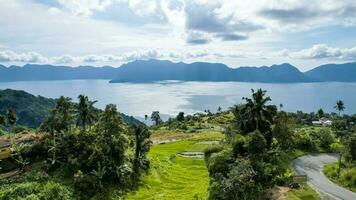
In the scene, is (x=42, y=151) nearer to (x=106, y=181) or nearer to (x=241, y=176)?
(x=106, y=181)

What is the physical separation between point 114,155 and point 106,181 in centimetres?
452

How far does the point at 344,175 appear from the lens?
219 ft

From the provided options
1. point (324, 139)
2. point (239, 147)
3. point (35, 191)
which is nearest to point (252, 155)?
point (239, 147)

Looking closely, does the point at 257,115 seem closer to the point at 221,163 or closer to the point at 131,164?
the point at 221,163

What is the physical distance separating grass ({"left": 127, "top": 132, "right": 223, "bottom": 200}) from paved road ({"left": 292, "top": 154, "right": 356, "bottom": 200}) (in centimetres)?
1747

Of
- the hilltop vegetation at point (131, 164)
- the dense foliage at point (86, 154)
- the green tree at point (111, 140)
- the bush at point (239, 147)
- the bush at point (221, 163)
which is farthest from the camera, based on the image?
the green tree at point (111, 140)

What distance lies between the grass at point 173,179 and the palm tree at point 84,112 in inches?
558

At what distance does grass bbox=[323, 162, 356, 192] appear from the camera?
2518 inches

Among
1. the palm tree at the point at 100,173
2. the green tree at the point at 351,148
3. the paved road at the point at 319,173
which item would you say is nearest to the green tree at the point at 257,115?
the paved road at the point at 319,173

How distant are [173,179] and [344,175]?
28.8 meters

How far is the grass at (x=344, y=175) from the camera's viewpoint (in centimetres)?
6397

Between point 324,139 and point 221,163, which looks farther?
point 324,139

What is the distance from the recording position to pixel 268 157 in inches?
2514

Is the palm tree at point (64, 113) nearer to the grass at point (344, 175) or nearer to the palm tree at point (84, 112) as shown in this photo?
the palm tree at point (84, 112)
